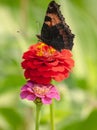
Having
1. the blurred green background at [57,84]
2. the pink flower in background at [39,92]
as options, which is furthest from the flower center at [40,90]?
the blurred green background at [57,84]

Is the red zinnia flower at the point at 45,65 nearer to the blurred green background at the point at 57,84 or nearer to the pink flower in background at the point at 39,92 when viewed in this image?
the pink flower in background at the point at 39,92

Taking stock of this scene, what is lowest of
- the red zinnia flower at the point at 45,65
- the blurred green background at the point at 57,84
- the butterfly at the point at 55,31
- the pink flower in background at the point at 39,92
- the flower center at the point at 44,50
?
the pink flower in background at the point at 39,92

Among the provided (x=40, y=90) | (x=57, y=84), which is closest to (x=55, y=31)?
(x=40, y=90)

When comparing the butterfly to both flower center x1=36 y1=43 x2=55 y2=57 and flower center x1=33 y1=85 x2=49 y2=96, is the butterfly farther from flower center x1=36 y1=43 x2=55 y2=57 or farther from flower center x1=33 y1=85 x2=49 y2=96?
flower center x1=33 y1=85 x2=49 y2=96

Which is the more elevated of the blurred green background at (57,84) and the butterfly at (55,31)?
the blurred green background at (57,84)

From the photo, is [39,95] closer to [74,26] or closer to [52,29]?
[52,29]

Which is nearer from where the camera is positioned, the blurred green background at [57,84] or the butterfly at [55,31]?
the butterfly at [55,31]

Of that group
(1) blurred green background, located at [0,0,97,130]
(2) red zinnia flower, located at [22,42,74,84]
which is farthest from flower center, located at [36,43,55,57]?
(1) blurred green background, located at [0,0,97,130]
